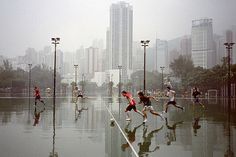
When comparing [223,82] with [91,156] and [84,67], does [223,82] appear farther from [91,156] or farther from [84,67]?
[84,67]

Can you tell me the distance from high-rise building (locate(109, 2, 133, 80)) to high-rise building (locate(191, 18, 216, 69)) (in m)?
26.7

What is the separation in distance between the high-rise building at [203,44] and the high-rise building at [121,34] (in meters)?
26.7

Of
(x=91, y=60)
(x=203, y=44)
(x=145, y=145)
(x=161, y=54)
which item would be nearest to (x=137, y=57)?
(x=161, y=54)

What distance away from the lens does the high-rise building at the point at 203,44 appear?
124625 mm

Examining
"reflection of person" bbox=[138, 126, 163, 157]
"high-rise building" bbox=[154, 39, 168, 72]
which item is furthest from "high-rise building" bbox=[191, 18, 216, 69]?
"reflection of person" bbox=[138, 126, 163, 157]

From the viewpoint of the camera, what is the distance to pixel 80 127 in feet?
46.7

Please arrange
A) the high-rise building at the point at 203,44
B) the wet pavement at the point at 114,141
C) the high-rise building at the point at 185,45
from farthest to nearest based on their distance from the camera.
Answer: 1. the high-rise building at the point at 185,45
2. the high-rise building at the point at 203,44
3. the wet pavement at the point at 114,141

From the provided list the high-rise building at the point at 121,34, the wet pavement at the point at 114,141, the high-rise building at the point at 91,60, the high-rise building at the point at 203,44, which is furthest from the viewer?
the high-rise building at the point at 91,60

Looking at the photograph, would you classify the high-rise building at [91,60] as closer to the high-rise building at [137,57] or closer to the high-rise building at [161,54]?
the high-rise building at [137,57]

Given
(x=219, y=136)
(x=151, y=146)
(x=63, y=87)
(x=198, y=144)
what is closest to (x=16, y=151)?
(x=151, y=146)

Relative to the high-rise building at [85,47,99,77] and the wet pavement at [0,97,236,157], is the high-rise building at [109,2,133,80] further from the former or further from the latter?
the wet pavement at [0,97,236,157]

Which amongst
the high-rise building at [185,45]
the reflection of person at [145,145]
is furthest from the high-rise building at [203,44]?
the reflection of person at [145,145]

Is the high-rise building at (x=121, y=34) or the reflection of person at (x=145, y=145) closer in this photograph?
the reflection of person at (x=145, y=145)

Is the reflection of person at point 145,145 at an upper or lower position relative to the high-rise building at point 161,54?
lower
